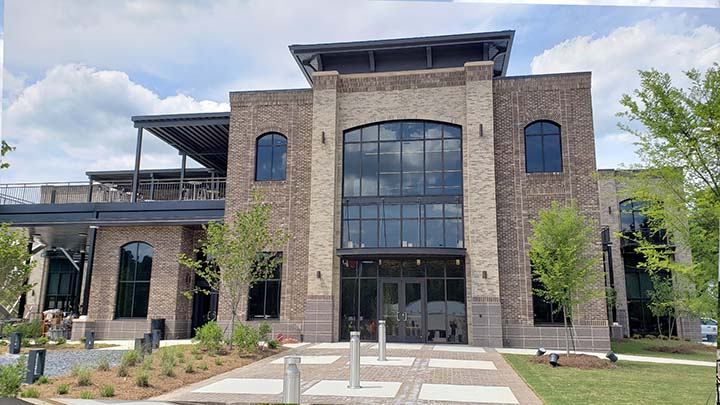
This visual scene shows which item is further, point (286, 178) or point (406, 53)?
point (406, 53)

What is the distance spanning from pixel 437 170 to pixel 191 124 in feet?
36.4

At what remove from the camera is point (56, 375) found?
11.8m

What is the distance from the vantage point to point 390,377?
36.7 ft

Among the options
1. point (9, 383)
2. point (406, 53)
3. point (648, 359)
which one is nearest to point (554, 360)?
point (648, 359)

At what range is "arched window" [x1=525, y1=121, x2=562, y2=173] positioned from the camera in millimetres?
19641

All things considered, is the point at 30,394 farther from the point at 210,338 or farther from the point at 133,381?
the point at 210,338

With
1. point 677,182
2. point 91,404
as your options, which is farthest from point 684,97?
point 91,404

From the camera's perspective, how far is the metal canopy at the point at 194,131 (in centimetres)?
2331

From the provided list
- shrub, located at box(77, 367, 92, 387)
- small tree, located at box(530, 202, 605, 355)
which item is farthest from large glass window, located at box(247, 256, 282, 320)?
shrub, located at box(77, 367, 92, 387)

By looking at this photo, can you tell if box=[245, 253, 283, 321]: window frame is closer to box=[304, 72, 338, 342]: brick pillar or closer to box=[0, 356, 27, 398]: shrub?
box=[304, 72, 338, 342]: brick pillar

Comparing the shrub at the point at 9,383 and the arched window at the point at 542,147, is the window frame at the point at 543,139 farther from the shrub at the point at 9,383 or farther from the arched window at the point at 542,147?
the shrub at the point at 9,383

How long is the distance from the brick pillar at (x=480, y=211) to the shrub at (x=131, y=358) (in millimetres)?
11141

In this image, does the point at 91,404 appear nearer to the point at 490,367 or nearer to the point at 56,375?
the point at 56,375

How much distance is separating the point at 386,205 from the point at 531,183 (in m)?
5.39
